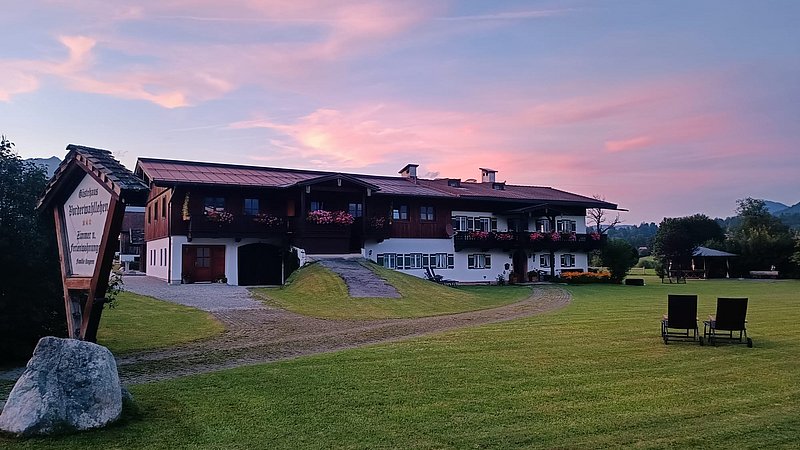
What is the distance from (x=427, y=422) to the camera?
6379 millimetres

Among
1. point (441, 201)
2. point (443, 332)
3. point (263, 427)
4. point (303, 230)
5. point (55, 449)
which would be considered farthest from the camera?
point (441, 201)

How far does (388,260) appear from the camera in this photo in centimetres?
3684

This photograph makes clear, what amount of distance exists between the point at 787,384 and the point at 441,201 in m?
31.2

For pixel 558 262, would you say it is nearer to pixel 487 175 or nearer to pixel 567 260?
pixel 567 260

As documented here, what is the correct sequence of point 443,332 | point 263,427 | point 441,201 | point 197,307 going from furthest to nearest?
point 441,201 → point 197,307 → point 443,332 → point 263,427

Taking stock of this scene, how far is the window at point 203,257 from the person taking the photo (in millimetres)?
30891

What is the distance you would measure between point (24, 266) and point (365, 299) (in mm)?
13638

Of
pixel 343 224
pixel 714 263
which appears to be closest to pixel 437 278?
pixel 343 224

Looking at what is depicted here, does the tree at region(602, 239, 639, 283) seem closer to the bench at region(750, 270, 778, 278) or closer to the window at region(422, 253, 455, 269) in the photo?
the window at region(422, 253, 455, 269)

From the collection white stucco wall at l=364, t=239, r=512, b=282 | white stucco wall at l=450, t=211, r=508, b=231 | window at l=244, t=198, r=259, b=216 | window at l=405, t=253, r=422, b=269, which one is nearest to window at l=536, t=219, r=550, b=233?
white stucco wall at l=450, t=211, r=508, b=231

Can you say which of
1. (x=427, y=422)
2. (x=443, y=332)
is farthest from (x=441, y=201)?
(x=427, y=422)

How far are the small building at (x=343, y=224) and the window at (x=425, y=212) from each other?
7 cm

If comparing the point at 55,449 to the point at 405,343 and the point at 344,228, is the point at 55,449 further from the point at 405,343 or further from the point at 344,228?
the point at 344,228

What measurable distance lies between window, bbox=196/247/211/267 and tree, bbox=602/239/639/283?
85.9 feet
